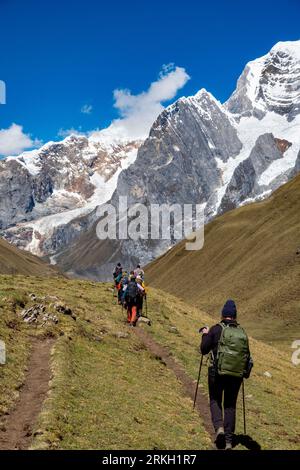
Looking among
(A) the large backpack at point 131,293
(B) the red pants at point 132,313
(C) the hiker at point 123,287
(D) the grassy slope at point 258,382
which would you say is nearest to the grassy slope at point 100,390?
(B) the red pants at point 132,313

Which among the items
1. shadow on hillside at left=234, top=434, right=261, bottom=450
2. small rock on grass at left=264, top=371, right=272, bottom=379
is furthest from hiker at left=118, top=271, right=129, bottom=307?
shadow on hillside at left=234, top=434, right=261, bottom=450

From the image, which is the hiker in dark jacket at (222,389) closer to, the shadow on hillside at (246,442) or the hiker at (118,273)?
the shadow on hillside at (246,442)

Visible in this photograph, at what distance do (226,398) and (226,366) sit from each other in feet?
3.65

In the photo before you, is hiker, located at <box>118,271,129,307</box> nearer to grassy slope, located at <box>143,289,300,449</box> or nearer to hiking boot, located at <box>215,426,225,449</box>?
grassy slope, located at <box>143,289,300,449</box>

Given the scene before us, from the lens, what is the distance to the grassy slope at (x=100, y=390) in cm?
1516

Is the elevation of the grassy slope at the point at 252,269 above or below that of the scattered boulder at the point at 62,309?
above

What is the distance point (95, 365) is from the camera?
76.2 ft

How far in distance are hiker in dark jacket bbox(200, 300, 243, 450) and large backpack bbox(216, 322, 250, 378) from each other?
219 millimetres

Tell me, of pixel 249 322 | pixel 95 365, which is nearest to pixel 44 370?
pixel 95 365

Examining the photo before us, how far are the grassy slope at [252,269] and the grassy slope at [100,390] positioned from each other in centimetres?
4644

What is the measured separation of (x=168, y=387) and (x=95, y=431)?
25.8 feet

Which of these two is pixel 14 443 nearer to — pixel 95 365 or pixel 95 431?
pixel 95 431

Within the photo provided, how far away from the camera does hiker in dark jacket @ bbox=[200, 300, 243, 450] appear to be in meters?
14.8
